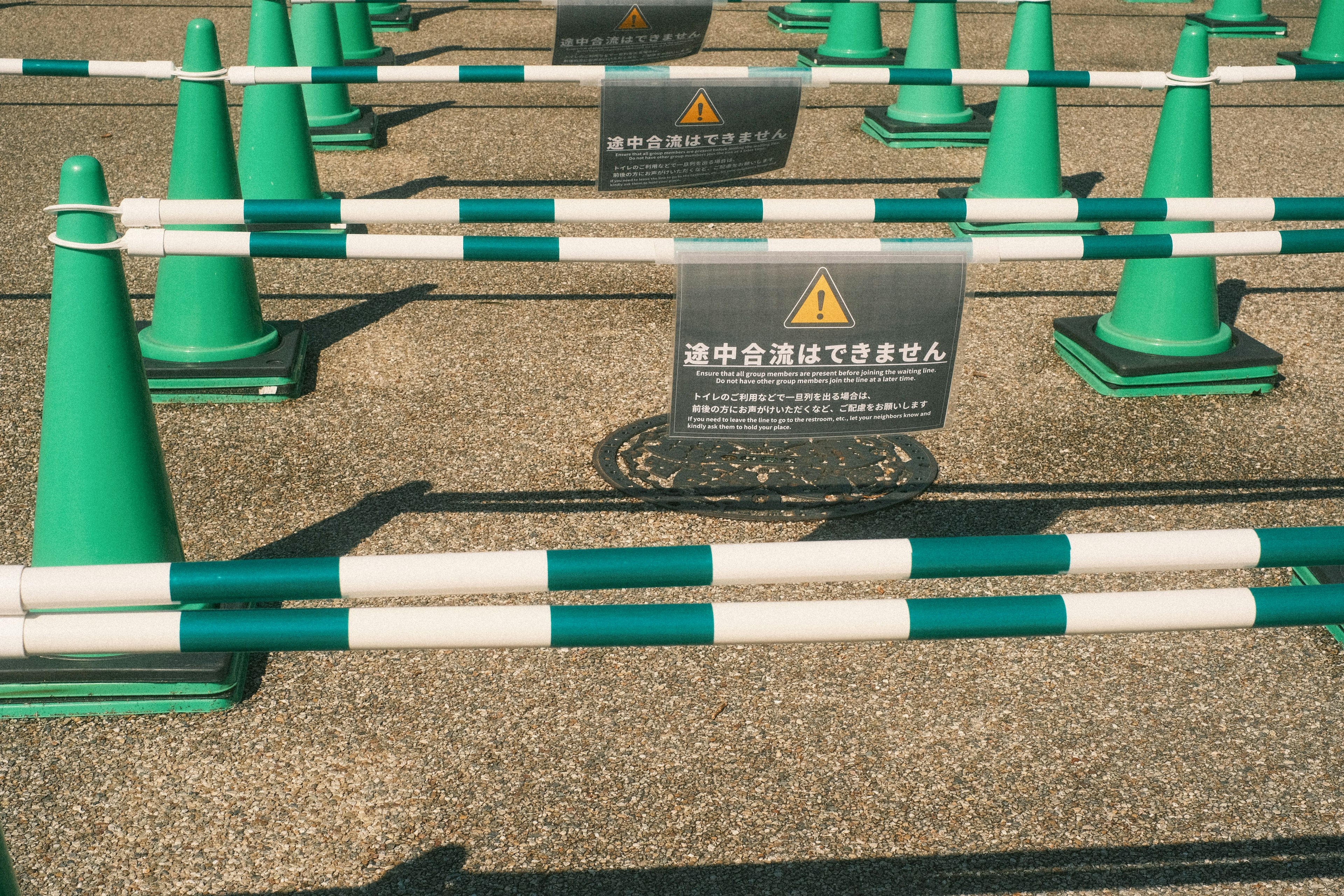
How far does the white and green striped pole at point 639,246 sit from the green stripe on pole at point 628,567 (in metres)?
0.94

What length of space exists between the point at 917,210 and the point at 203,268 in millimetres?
2513

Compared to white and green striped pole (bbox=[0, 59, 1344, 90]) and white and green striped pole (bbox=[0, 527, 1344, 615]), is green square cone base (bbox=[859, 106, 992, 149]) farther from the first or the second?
white and green striped pole (bbox=[0, 527, 1344, 615])

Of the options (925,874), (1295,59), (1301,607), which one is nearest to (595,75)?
(925,874)

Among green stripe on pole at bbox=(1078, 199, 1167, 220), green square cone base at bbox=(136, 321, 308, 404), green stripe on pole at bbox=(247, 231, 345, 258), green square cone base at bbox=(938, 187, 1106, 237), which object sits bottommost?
green square cone base at bbox=(136, 321, 308, 404)

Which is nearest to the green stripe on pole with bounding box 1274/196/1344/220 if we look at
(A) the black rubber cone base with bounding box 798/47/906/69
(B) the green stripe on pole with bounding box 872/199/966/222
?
(B) the green stripe on pole with bounding box 872/199/966/222

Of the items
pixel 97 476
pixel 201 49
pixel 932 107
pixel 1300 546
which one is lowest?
pixel 97 476

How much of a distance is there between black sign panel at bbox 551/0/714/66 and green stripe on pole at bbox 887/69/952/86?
91 centimetres

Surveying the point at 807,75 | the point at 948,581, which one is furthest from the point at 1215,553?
the point at 807,75

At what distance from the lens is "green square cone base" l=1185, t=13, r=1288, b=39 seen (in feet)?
36.8

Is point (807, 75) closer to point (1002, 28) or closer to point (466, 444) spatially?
point (466, 444)

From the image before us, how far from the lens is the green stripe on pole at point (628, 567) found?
73.0 inches

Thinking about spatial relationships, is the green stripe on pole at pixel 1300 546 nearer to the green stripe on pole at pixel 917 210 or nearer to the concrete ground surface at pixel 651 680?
the concrete ground surface at pixel 651 680

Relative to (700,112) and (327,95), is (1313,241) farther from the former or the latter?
(327,95)

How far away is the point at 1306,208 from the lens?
3.50 meters
